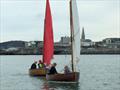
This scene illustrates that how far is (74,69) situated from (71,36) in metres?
2.49

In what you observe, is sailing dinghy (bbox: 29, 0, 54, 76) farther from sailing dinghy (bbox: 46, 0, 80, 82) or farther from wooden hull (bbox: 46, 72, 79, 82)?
sailing dinghy (bbox: 46, 0, 80, 82)

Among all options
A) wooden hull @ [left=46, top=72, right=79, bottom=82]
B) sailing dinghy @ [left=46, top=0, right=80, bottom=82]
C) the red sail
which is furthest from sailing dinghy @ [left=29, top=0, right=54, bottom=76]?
sailing dinghy @ [left=46, top=0, right=80, bottom=82]

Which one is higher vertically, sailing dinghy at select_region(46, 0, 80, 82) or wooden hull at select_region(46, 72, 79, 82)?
sailing dinghy at select_region(46, 0, 80, 82)

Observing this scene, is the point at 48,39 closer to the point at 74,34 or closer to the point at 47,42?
the point at 47,42

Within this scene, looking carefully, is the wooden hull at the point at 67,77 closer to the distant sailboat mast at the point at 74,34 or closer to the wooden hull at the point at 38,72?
the distant sailboat mast at the point at 74,34

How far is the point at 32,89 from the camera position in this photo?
1465 inches

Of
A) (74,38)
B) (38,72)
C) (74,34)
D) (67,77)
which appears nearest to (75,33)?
(74,34)

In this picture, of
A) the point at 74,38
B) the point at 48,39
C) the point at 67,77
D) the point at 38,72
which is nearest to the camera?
the point at 67,77

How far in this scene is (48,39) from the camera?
4653 centimetres

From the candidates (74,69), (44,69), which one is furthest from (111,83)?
(44,69)

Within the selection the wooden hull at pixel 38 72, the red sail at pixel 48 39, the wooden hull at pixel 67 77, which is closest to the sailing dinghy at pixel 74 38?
the wooden hull at pixel 67 77

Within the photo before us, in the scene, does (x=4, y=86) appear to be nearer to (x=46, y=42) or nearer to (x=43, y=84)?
(x=43, y=84)

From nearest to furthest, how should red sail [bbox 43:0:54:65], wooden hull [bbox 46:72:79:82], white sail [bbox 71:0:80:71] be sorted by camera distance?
wooden hull [bbox 46:72:79:82] → white sail [bbox 71:0:80:71] → red sail [bbox 43:0:54:65]

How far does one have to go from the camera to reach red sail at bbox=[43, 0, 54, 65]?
45.7 m
